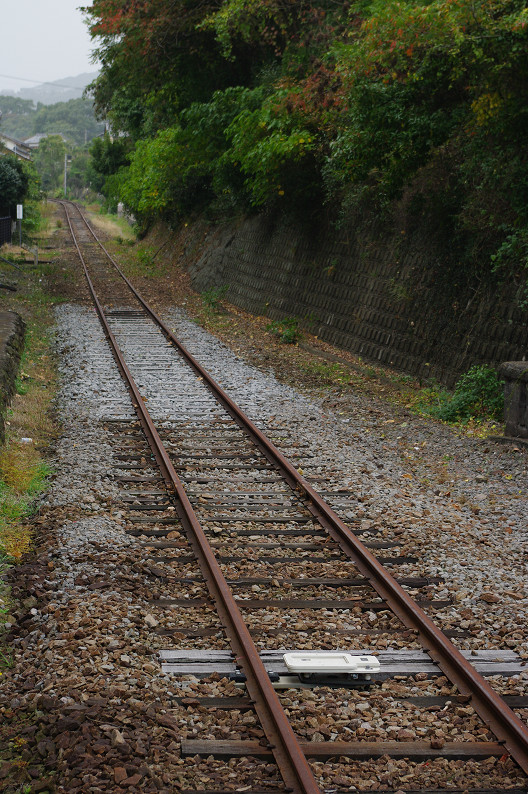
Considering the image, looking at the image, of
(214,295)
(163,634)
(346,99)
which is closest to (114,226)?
(214,295)

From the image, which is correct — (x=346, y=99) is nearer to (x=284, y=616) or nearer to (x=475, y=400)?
(x=475, y=400)

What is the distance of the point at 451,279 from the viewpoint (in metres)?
13.2

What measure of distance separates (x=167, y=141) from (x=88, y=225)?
98.3ft

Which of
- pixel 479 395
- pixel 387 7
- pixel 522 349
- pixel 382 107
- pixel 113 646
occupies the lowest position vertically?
pixel 113 646

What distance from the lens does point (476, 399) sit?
11586mm

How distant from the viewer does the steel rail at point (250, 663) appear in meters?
3.98

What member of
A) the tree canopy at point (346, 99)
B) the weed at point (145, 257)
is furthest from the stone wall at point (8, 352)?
the weed at point (145, 257)

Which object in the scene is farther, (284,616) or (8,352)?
(8,352)

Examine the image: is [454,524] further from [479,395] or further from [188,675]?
[479,395]

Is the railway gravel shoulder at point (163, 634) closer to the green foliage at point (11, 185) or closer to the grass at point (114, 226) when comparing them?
the green foliage at point (11, 185)

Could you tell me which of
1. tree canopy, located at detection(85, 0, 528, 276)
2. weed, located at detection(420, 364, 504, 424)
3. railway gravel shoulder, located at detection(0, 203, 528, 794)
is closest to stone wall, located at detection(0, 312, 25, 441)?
railway gravel shoulder, located at detection(0, 203, 528, 794)

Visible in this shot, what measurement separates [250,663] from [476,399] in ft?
24.6

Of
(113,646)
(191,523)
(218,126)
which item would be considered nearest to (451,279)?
(191,523)

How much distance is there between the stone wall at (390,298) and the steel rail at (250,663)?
18.3ft
